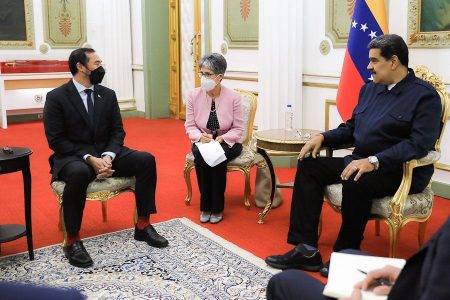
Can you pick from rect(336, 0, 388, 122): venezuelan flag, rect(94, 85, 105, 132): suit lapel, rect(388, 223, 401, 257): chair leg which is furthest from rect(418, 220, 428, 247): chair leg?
rect(94, 85, 105, 132): suit lapel

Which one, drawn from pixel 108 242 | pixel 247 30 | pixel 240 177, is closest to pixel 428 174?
pixel 108 242

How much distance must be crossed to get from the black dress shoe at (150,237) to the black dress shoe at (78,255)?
42cm

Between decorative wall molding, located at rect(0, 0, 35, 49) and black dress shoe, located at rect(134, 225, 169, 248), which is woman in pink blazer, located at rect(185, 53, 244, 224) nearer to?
black dress shoe, located at rect(134, 225, 169, 248)

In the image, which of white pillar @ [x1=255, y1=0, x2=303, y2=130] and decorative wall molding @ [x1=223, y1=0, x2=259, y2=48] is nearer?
white pillar @ [x1=255, y1=0, x2=303, y2=130]

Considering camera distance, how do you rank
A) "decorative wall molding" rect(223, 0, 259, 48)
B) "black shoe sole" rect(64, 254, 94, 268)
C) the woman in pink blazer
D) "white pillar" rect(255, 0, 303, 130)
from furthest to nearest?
"decorative wall molding" rect(223, 0, 259, 48) < "white pillar" rect(255, 0, 303, 130) < the woman in pink blazer < "black shoe sole" rect(64, 254, 94, 268)

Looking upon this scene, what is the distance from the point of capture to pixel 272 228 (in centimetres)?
384

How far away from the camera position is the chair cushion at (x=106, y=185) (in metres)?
3.38

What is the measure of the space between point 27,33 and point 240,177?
5369 mm

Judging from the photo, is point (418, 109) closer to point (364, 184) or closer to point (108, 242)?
point (364, 184)

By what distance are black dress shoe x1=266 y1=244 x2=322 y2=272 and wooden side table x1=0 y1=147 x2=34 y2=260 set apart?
4.88 ft

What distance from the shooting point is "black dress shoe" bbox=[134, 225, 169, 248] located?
3502 millimetres

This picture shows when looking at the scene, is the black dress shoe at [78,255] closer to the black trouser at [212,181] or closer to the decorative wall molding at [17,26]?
the black trouser at [212,181]

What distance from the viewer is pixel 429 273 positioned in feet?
3.47

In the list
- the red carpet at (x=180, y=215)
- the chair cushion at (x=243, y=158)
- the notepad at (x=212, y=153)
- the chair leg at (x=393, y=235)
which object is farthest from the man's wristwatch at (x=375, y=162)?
the chair cushion at (x=243, y=158)
